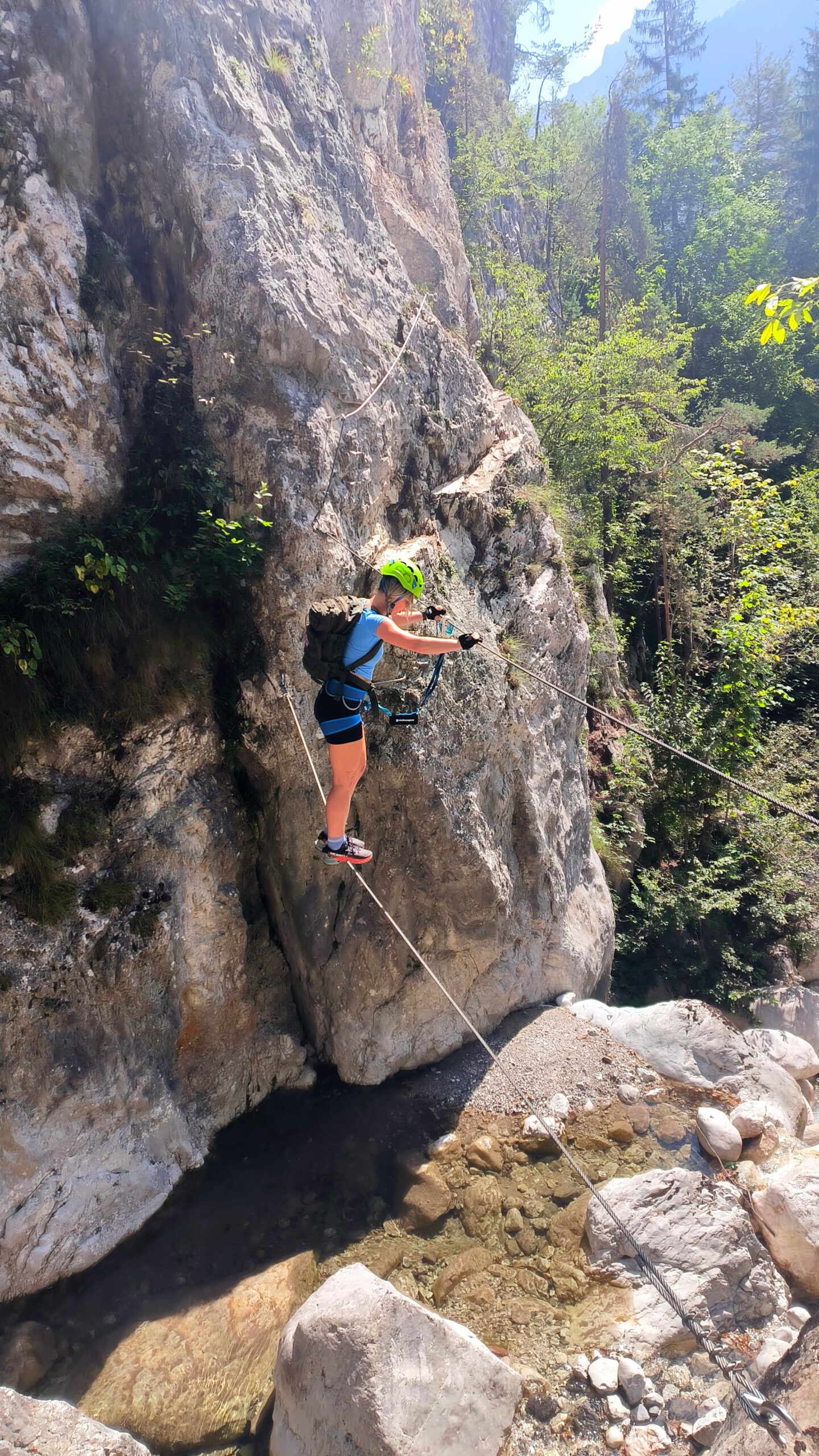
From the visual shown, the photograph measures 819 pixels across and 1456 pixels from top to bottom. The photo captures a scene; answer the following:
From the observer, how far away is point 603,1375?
4.78 meters

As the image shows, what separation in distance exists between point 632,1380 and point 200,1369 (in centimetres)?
291

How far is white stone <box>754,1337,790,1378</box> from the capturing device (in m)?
4.89

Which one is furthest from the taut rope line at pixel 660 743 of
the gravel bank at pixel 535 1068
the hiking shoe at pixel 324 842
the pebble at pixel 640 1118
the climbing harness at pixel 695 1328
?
the pebble at pixel 640 1118

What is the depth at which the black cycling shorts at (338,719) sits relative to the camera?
5.55 m

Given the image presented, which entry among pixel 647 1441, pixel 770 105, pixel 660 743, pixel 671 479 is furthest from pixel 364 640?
pixel 770 105

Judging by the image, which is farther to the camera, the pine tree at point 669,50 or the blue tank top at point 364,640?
the pine tree at point 669,50

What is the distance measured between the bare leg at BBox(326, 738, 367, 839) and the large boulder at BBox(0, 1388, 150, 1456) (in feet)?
12.2

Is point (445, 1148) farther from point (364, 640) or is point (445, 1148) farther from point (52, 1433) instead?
point (364, 640)

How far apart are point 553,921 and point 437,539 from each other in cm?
451

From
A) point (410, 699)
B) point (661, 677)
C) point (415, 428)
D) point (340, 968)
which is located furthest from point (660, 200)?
point (340, 968)

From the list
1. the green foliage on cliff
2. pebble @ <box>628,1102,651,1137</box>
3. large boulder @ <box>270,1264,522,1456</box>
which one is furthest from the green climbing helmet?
pebble @ <box>628,1102,651,1137</box>

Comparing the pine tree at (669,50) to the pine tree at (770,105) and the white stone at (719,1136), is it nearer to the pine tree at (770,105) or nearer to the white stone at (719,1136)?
the pine tree at (770,105)

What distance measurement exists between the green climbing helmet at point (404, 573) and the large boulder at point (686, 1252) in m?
5.24

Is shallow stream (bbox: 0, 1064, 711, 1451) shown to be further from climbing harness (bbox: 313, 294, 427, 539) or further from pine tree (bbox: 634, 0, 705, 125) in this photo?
pine tree (bbox: 634, 0, 705, 125)
